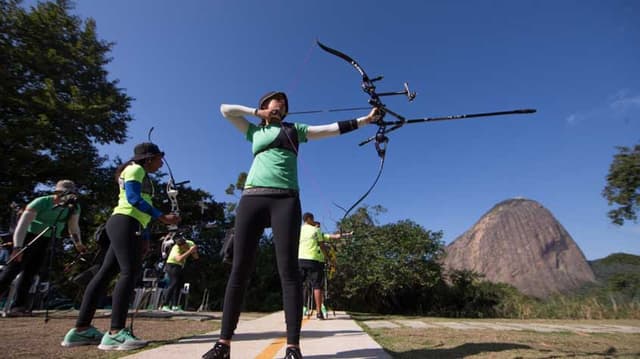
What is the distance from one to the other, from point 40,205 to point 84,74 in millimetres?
16124

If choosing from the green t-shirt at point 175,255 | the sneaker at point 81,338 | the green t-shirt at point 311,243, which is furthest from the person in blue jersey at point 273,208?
the green t-shirt at point 175,255

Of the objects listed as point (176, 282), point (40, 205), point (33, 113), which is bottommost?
point (176, 282)

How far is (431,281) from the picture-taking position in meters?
17.5

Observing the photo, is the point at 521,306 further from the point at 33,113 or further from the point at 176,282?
the point at 33,113

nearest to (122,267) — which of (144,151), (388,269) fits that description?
(144,151)

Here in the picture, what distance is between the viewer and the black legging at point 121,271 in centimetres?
251

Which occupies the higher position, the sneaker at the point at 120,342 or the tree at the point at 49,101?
the tree at the point at 49,101

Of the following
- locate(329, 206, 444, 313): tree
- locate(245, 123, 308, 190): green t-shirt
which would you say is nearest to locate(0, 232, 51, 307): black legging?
locate(245, 123, 308, 190): green t-shirt

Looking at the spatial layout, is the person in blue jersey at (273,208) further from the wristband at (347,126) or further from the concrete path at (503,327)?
the concrete path at (503,327)

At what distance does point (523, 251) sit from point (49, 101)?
55.3 m

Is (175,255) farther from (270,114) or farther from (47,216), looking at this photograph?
(270,114)

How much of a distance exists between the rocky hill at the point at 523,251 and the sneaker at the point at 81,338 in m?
46.1

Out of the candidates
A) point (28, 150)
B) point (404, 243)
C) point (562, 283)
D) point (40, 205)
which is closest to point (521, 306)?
point (404, 243)

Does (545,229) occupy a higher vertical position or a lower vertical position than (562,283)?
higher
